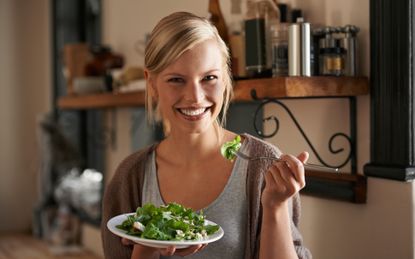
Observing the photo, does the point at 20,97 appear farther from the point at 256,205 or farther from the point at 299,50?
the point at 256,205

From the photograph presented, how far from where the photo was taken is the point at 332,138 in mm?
1599

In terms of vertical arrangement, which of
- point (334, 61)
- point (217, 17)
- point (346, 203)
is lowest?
point (346, 203)

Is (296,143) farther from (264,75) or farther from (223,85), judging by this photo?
(223,85)

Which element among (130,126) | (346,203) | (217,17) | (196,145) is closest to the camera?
(196,145)

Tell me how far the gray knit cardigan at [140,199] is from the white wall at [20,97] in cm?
313

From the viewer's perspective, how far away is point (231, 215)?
3.84 ft

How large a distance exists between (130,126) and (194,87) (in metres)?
1.95

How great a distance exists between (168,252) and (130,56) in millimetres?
2048

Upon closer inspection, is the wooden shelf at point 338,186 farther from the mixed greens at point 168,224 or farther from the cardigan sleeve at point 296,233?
the mixed greens at point 168,224

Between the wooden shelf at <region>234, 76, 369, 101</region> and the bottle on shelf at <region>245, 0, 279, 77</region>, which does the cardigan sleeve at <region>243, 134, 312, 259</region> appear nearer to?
the wooden shelf at <region>234, 76, 369, 101</region>

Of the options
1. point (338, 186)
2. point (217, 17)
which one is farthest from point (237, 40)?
point (338, 186)

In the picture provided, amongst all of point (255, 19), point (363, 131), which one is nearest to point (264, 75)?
point (255, 19)

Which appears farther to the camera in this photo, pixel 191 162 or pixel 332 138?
pixel 332 138


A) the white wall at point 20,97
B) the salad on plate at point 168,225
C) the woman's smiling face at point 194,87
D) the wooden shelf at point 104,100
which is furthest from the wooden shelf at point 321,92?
the white wall at point 20,97
